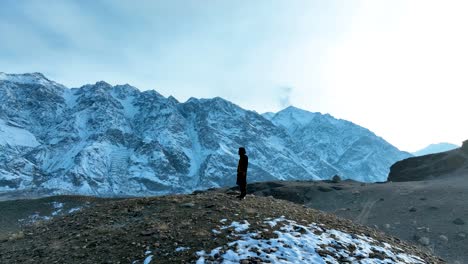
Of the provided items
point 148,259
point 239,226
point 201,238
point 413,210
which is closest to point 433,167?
point 413,210

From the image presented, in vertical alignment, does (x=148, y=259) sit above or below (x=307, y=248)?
below

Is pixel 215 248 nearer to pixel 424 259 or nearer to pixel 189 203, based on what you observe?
pixel 189 203

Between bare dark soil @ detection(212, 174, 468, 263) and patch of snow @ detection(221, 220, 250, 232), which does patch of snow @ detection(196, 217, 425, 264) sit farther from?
bare dark soil @ detection(212, 174, 468, 263)

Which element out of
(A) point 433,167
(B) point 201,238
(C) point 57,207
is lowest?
(C) point 57,207

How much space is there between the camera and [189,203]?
22.6 m

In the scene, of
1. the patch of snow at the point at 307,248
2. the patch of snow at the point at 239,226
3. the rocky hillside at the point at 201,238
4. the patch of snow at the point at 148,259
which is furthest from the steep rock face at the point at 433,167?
the patch of snow at the point at 148,259

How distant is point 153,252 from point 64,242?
5.03m

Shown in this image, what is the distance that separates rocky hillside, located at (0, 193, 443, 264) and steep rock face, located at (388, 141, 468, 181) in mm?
62494

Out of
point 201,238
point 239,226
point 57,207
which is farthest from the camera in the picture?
point 57,207

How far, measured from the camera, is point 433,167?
89.2 metres

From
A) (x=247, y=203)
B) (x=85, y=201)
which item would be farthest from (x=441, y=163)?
(x=247, y=203)

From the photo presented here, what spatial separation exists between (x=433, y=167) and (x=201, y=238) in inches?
3377

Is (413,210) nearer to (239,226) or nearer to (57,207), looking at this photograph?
(239,226)

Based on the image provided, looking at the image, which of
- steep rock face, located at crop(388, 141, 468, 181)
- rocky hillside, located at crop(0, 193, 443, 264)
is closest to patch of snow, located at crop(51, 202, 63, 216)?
rocky hillside, located at crop(0, 193, 443, 264)
